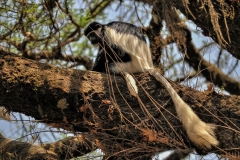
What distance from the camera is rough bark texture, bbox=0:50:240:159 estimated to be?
1.94 m

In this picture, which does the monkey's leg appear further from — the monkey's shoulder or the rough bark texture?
the monkey's shoulder

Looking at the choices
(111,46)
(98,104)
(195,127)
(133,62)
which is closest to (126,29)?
(111,46)

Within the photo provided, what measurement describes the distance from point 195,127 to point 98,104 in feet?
1.56

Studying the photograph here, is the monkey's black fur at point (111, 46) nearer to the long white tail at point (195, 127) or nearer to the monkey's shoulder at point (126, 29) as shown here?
the monkey's shoulder at point (126, 29)

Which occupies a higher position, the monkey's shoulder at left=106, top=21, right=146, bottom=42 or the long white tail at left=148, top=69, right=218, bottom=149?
the monkey's shoulder at left=106, top=21, right=146, bottom=42

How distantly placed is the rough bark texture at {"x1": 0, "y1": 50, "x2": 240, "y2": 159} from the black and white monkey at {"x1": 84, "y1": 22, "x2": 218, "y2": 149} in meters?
0.05

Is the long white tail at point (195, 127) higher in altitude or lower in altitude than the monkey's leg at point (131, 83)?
lower

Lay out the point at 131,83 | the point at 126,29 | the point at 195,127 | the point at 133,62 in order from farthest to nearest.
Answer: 1. the point at 126,29
2. the point at 133,62
3. the point at 131,83
4. the point at 195,127

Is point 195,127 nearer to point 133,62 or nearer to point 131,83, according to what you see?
point 131,83

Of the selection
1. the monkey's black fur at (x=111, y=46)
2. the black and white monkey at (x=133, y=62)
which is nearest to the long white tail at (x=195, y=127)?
the black and white monkey at (x=133, y=62)

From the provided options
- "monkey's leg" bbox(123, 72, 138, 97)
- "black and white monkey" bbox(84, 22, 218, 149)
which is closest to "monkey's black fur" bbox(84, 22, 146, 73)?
"black and white monkey" bbox(84, 22, 218, 149)

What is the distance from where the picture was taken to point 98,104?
2.04m

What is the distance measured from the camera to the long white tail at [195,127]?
1.84 m

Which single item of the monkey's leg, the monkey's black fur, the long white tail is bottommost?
the long white tail
